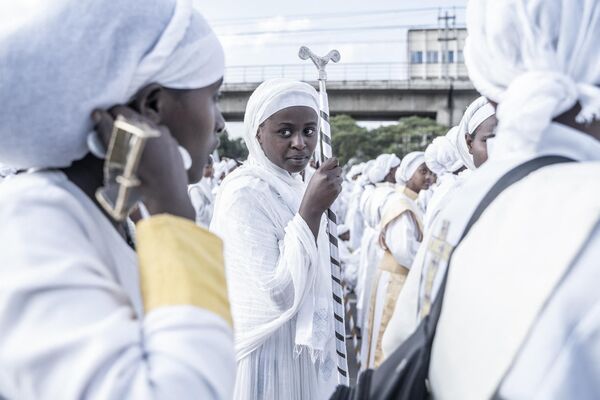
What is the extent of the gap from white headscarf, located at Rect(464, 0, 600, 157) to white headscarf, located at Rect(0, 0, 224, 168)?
28.5 inches

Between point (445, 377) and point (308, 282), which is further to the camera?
point (308, 282)

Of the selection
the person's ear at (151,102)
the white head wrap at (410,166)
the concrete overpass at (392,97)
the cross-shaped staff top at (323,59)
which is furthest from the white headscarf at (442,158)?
the concrete overpass at (392,97)

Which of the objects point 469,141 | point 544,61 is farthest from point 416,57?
point 544,61

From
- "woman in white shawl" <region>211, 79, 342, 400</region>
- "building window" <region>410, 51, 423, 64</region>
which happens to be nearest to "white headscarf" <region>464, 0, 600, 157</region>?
"woman in white shawl" <region>211, 79, 342, 400</region>

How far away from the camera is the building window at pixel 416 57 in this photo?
69625 millimetres

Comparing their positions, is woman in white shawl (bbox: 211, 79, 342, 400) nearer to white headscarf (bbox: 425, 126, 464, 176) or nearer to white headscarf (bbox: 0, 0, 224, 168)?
white headscarf (bbox: 0, 0, 224, 168)

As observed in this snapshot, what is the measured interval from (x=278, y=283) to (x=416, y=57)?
2746 inches

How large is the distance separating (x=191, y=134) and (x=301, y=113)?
231cm

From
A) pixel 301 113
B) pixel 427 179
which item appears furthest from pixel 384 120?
pixel 301 113

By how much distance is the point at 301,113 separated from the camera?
3.89 meters

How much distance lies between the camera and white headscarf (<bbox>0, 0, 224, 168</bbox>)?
139 centimetres

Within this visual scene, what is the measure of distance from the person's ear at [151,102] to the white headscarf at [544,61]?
2.46 ft

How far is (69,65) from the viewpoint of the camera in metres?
1.38

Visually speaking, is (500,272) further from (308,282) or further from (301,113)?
(301,113)
